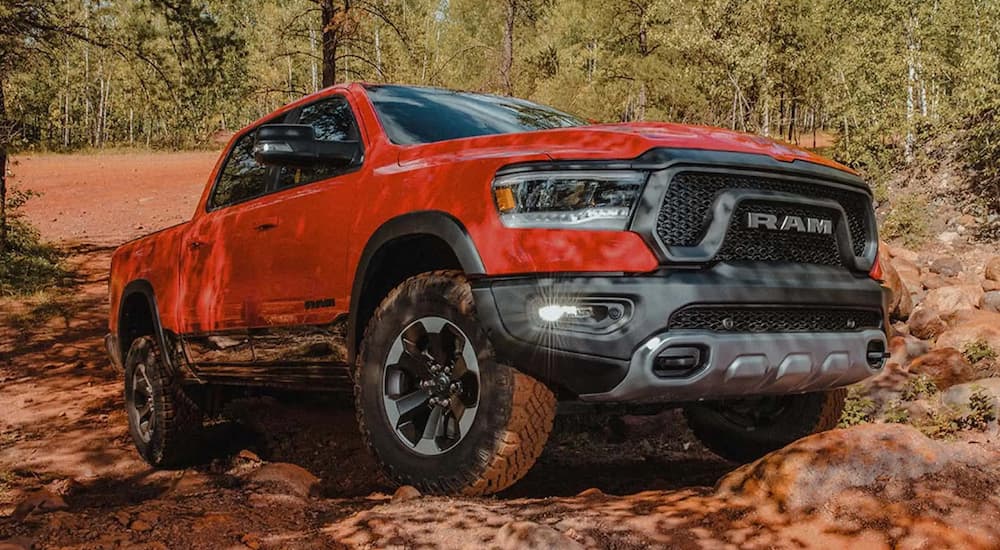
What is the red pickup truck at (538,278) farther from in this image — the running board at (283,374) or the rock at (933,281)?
the rock at (933,281)

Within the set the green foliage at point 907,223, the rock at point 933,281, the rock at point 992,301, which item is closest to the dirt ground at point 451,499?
the rock at point 992,301

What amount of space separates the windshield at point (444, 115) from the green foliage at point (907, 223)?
381 inches

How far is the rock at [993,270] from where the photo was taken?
10.3m

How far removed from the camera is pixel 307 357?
4055 millimetres

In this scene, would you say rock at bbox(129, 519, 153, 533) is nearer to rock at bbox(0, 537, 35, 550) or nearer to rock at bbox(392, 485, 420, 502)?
rock at bbox(0, 537, 35, 550)

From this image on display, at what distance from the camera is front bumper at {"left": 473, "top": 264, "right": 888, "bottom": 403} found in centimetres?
279

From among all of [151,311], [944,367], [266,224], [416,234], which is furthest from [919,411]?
[151,311]

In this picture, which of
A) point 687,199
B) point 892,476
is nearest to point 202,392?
point 687,199

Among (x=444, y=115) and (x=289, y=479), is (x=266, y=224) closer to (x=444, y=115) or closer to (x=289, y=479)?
(x=444, y=115)

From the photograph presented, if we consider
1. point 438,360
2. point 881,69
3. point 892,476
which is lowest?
point 892,476

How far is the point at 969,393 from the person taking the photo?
19.4 ft

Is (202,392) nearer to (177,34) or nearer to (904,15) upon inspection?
(177,34)

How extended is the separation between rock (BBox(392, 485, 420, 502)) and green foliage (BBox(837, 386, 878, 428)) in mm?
3436

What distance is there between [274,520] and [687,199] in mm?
2046
